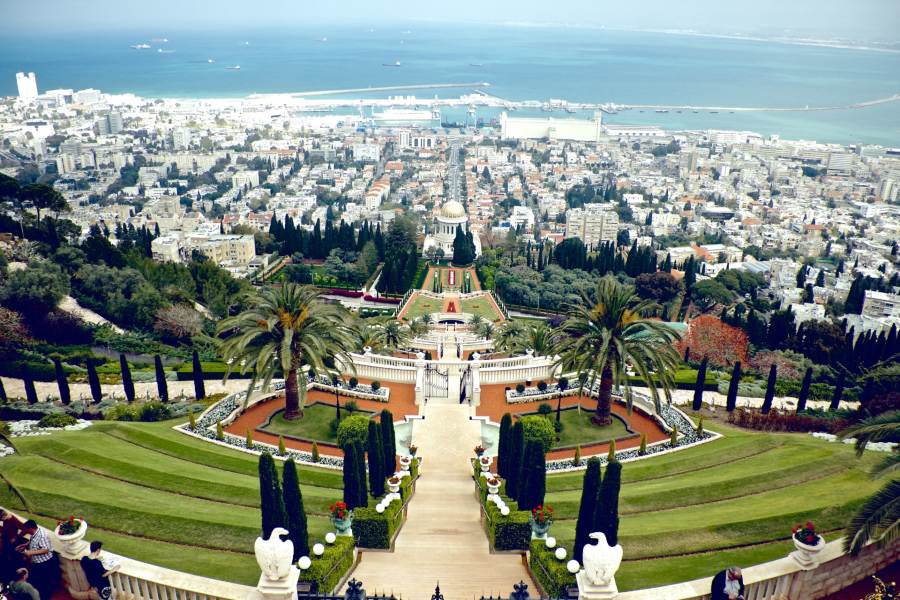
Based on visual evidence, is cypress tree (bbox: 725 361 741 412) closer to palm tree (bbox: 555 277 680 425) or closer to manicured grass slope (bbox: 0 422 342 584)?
palm tree (bbox: 555 277 680 425)

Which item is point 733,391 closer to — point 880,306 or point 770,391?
point 770,391

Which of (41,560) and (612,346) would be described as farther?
(612,346)

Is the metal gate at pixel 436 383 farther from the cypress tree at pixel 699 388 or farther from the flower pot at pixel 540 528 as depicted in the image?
the flower pot at pixel 540 528

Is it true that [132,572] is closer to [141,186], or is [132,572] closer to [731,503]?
[731,503]

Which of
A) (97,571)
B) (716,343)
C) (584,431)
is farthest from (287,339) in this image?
(716,343)

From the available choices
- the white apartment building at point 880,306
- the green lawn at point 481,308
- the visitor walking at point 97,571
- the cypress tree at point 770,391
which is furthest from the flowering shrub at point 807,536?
the white apartment building at point 880,306

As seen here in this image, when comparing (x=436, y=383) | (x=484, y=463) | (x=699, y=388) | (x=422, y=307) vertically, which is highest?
(x=484, y=463)

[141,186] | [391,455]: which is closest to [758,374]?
[391,455]
